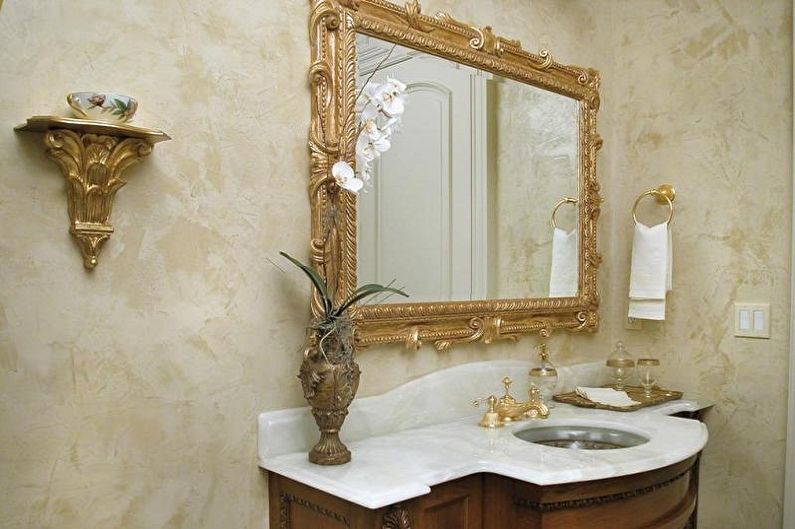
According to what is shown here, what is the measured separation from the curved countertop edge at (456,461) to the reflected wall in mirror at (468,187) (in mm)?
380

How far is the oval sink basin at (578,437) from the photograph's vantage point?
1.89 meters

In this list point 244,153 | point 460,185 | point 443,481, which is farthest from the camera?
point 460,185

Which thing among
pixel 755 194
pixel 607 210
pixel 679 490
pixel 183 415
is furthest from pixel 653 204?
pixel 183 415

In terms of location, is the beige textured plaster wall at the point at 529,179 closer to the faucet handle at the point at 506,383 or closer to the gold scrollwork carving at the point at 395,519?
the faucet handle at the point at 506,383

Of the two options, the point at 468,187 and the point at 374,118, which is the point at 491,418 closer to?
the point at 468,187

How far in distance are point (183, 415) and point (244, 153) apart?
0.56m

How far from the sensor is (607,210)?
8.32ft

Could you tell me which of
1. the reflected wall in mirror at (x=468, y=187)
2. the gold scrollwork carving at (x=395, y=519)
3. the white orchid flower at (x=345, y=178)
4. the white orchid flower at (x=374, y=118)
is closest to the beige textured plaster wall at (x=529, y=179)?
the reflected wall in mirror at (x=468, y=187)

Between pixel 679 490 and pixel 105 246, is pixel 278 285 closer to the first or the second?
pixel 105 246

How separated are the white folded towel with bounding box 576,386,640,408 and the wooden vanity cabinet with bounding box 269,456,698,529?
518 mm

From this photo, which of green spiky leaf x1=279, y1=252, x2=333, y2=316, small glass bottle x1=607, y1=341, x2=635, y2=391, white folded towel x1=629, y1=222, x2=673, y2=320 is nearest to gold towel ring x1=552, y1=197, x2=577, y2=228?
white folded towel x1=629, y1=222, x2=673, y2=320

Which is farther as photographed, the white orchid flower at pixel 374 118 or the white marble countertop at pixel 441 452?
the white orchid flower at pixel 374 118

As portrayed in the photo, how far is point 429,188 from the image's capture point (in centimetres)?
191

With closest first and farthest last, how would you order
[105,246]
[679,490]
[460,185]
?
[105,246]
[679,490]
[460,185]
